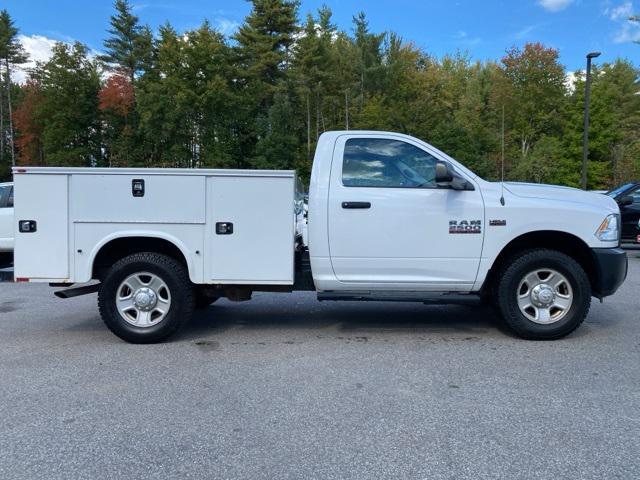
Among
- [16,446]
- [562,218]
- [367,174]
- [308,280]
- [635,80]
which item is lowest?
[16,446]

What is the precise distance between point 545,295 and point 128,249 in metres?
4.43

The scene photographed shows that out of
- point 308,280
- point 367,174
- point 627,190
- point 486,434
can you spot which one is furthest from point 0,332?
point 627,190

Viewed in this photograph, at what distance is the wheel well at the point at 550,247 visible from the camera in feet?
18.3

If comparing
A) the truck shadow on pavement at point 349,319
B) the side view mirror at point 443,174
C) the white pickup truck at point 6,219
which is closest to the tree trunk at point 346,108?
the white pickup truck at point 6,219

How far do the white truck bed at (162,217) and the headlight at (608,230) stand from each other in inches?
124

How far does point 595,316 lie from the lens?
22.2ft

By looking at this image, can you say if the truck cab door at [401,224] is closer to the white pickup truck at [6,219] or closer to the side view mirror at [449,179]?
the side view mirror at [449,179]

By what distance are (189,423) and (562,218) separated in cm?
406

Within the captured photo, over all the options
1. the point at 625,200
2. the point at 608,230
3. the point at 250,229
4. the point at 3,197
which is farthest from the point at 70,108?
the point at 608,230

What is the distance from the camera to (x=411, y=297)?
18.1 feet

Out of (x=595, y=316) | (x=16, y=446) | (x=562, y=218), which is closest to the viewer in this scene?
(x=16, y=446)

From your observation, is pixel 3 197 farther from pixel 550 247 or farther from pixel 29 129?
pixel 29 129

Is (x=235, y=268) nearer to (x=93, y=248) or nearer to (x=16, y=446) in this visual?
(x=93, y=248)

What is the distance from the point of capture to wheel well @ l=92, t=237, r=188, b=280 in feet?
18.5
